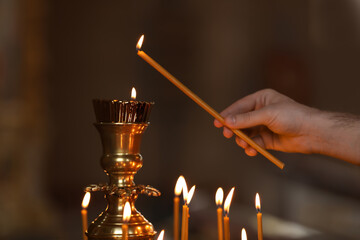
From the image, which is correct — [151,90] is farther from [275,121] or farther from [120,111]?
[120,111]

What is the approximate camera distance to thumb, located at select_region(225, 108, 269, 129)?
1019 mm

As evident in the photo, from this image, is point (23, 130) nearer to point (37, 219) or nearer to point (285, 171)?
point (37, 219)

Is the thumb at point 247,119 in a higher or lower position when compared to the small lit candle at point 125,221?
higher

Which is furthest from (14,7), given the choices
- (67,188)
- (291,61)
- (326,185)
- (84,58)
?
(326,185)

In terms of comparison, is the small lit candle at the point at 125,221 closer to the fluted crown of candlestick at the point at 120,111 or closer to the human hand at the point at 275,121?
the fluted crown of candlestick at the point at 120,111

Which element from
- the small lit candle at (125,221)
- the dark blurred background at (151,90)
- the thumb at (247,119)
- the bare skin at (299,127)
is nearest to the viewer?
the small lit candle at (125,221)

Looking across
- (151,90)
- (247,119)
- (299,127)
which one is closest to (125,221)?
(247,119)

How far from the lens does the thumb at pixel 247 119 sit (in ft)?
3.34

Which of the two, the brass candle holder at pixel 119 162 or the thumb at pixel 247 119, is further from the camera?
the thumb at pixel 247 119

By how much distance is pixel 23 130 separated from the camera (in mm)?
2863

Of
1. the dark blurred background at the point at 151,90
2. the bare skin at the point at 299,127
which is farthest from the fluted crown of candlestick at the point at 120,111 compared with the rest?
the dark blurred background at the point at 151,90

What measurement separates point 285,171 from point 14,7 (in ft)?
5.82

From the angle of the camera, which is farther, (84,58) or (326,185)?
(84,58)

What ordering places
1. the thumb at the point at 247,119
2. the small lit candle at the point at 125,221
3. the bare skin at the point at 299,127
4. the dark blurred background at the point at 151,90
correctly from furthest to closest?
the dark blurred background at the point at 151,90 < the bare skin at the point at 299,127 < the thumb at the point at 247,119 < the small lit candle at the point at 125,221
